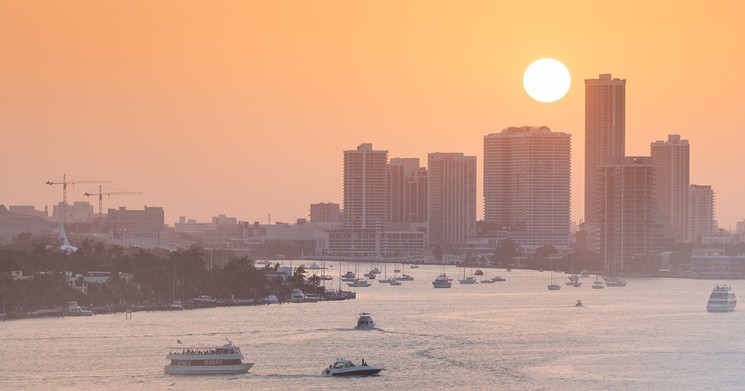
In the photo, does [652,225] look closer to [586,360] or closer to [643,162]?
[643,162]

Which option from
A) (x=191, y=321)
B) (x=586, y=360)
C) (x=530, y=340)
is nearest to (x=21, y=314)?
(x=191, y=321)

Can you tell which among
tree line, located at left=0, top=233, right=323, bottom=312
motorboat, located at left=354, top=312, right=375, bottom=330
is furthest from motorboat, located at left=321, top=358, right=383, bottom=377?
tree line, located at left=0, top=233, right=323, bottom=312

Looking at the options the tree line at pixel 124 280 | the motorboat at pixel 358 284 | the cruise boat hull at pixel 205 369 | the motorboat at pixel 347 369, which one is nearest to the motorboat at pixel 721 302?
the tree line at pixel 124 280

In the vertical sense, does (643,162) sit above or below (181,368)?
above

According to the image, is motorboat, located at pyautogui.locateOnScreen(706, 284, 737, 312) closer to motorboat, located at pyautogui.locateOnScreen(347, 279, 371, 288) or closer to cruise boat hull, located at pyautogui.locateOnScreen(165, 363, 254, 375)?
motorboat, located at pyautogui.locateOnScreen(347, 279, 371, 288)

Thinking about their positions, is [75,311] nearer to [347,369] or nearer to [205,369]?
[205,369]

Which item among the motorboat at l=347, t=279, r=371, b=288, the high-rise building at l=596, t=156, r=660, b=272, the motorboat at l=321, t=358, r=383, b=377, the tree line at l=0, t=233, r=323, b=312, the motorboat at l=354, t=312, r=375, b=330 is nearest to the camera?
the motorboat at l=321, t=358, r=383, b=377
